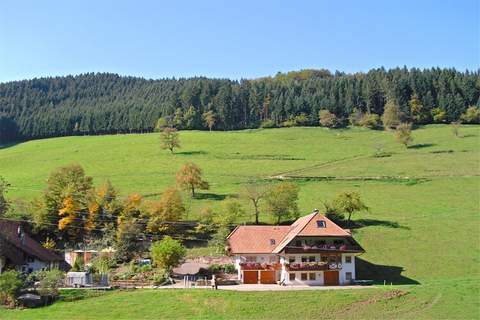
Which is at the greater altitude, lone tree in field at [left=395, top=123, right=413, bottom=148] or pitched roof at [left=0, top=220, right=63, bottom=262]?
lone tree in field at [left=395, top=123, right=413, bottom=148]

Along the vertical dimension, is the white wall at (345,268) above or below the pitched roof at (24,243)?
below

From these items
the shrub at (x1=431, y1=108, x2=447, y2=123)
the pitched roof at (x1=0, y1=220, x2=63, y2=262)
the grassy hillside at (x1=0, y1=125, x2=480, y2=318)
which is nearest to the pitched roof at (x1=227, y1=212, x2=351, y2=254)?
the grassy hillside at (x1=0, y1=125, x2=480, y2=318)

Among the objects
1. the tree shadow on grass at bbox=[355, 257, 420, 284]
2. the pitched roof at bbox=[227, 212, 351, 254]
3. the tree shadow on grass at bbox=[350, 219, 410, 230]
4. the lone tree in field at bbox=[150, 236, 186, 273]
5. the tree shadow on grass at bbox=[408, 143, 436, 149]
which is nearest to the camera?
the tree shadow on grass at bbox=[355, 257, 420, 284]

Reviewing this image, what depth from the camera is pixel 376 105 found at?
18750 centimetres

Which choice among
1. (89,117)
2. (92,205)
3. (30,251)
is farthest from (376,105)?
(30,251)

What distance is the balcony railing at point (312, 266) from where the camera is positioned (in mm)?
63875

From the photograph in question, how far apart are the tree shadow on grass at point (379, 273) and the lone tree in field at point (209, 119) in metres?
111

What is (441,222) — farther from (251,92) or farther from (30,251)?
(251,92)

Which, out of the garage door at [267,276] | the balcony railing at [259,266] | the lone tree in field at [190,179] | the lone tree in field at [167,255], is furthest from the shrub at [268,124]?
the lone tree in field at [167,255]

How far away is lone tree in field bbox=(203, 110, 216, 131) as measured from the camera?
577ft

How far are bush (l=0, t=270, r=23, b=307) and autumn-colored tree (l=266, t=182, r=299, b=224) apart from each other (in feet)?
126

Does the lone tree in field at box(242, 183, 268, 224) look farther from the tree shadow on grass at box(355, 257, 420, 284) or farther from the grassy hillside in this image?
the tree shadow on grass at box(355, 257, 420, 284)

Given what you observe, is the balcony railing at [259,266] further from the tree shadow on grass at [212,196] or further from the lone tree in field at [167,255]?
the tree shadow on grass at [212,196]

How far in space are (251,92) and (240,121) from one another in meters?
15.2
